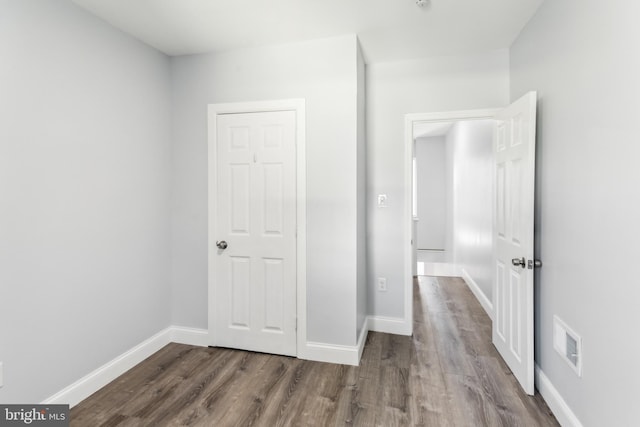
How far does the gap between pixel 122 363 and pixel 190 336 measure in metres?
0.59

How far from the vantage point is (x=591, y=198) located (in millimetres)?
1606

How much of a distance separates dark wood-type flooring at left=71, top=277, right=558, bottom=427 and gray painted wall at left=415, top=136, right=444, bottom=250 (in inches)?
214

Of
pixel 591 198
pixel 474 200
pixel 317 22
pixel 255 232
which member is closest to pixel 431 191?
pixel 474 200

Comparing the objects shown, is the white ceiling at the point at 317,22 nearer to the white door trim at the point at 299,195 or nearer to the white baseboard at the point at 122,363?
the white door trim at the point at 299,195

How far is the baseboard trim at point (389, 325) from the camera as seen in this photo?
3125mm

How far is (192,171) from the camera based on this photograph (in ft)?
9.57

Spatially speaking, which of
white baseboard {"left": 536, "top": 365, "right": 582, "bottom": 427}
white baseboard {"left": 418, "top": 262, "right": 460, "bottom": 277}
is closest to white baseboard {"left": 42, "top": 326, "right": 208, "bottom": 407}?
white baseboard {"left": 536, "top": 365, "right": 582, "bottom": 427}

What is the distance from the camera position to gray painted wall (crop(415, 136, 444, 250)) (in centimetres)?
805

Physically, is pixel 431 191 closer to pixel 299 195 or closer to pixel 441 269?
pixel 441 269

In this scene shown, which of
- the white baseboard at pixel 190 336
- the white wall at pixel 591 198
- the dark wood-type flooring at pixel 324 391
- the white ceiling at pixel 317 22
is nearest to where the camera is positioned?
the white wall at pixel 591 198

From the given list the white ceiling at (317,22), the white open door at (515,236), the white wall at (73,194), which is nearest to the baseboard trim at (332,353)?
the white open door at (515,236)

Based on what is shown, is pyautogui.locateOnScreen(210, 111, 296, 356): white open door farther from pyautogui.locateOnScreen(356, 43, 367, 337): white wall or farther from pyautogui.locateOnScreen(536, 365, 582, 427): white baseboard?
pyautogui.locateOnScreen(536, 365, 582, 427): white baseboard

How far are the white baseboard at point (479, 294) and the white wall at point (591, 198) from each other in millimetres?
1344

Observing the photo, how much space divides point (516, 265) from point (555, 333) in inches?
18.1
